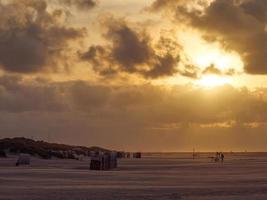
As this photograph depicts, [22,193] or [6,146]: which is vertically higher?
[6,146]

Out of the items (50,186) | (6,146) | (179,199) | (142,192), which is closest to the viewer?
(179,199)

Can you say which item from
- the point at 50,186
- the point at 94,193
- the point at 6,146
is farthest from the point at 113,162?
the point at 6,146

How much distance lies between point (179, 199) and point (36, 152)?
249 feet

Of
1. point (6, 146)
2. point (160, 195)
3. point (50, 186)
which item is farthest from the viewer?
point (6, 146)

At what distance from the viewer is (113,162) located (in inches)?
2655

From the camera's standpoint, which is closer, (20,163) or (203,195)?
(203,195)

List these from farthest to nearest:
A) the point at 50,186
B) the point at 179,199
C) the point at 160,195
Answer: the point at 50,186 < the point at 160,195 < the point at 179,199

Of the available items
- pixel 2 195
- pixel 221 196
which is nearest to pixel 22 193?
pixel 2 195

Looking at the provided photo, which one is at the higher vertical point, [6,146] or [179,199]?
[6,146]

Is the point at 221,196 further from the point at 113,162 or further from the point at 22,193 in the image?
the point at 113,162

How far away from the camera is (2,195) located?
2812cm

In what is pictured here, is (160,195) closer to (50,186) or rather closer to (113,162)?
(50,186)

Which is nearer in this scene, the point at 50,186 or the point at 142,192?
the point at 142,192

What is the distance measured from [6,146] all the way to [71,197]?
85054 millimetres
